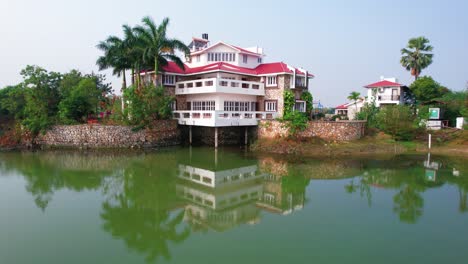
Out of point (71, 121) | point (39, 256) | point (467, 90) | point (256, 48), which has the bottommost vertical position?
point (39, 256)

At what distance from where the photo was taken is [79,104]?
1078 inches

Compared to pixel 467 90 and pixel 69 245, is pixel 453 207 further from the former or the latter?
pixel 467 90

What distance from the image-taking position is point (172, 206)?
12.5m

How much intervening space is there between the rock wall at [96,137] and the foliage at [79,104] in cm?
122

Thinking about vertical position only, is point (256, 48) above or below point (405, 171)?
above

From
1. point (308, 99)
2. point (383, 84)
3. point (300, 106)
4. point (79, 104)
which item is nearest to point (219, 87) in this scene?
point (300, 106)

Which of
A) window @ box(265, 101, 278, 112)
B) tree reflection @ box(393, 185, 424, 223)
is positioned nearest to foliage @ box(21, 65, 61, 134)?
window @ box(265, 101, 278, 112)

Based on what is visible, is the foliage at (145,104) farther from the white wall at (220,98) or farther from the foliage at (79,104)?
the foliage at (79,104)

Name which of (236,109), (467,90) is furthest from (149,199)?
(467,90)

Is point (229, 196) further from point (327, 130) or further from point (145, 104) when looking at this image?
point (145, 104)

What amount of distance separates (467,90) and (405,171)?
70.0 ft

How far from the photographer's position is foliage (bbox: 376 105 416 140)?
26188 millimetres

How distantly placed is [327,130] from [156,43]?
619 inches

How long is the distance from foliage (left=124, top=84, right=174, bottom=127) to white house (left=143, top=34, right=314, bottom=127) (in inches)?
75.2
